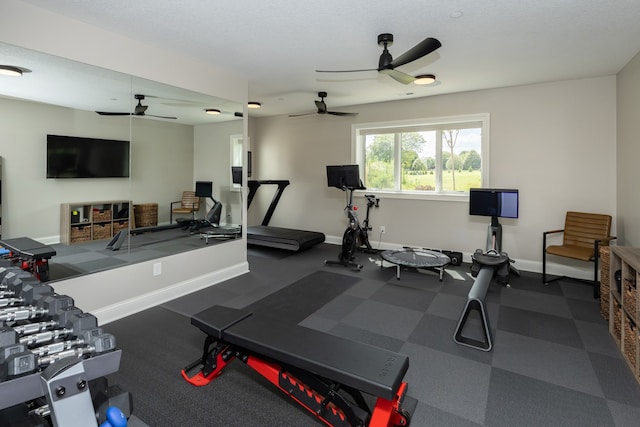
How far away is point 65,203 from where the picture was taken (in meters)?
2.98

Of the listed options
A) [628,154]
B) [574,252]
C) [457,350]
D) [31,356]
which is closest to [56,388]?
[31,356]

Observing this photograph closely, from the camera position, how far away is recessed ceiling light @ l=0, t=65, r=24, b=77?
2463mm

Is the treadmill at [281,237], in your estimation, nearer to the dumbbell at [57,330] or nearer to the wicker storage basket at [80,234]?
the wicker storage basket at [80,234]

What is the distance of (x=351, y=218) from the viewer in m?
5.38

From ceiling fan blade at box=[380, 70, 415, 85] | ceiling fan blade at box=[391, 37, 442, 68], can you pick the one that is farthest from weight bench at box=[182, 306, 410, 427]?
ceiling fan blade at box=[380, 70, 415, 85]

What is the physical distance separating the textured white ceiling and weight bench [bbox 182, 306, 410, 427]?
2.34 metres

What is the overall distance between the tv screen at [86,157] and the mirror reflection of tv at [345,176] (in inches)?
121

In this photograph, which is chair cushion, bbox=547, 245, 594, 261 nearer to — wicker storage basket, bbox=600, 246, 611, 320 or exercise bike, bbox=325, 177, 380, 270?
wicker storage basket, bbox=600, 246, 611, 320

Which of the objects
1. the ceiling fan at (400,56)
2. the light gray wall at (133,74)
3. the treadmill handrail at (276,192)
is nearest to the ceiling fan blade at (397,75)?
the ceiling fan at (400,56)

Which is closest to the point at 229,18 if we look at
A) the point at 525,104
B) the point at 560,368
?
the point at 560,368

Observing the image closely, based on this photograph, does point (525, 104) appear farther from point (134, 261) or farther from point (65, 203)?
point (65, 203)

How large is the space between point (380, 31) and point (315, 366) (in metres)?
2.77

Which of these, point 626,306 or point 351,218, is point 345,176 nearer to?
point 351,218

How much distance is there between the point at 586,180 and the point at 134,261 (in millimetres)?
5525
